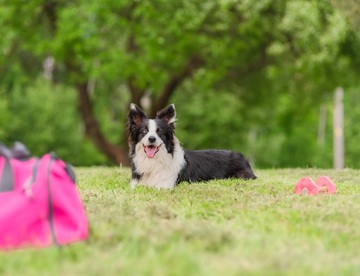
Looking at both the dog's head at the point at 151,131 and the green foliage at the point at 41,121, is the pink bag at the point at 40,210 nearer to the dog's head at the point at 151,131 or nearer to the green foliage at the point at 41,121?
the dog's head at the point at 151,131

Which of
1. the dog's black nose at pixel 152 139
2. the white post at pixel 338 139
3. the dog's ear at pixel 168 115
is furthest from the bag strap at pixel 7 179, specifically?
the white post at pixel 338 139

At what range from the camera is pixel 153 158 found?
7.78 meters

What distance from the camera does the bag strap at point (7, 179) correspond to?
4.24m

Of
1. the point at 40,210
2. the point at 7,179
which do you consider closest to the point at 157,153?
the point at 7,179

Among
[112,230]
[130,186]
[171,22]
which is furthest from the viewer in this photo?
[171,22]

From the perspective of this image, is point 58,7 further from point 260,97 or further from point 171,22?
point 260,97

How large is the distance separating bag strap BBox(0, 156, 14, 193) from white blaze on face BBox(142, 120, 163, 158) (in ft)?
10.8

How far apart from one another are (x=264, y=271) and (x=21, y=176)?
6.32 ft

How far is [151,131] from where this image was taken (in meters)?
7.59

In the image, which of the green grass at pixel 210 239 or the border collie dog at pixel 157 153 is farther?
the border collie dog at pixel 157 153

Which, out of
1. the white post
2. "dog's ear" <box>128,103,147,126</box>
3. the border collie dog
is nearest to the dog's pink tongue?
the border collie dog

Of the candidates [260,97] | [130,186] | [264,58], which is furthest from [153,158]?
[260,97]

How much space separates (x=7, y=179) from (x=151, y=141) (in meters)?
3.41

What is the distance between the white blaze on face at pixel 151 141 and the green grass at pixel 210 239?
1.24m
